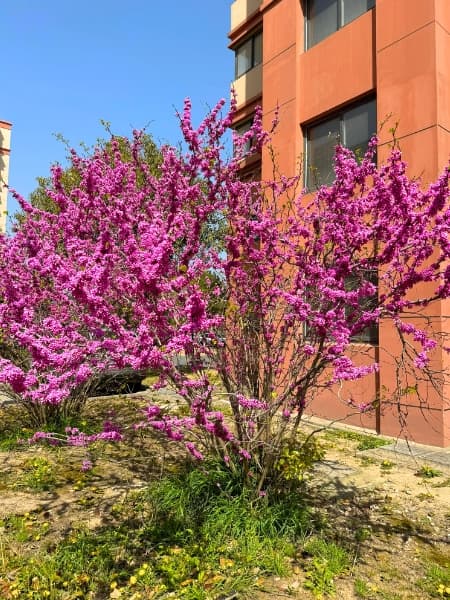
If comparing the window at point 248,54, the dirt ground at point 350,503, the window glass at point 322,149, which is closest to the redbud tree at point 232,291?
the dirt ground at point 350,503

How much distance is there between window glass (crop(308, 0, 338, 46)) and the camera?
971 cm

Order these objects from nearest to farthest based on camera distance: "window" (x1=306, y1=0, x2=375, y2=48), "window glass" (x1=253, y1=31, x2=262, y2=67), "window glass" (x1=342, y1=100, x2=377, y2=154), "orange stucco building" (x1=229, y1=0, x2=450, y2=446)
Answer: "orange stucco building" (x1=229, y1=0, x2=450, y2=446) → "window glass" (x1=342, y1=100, x2=377, y2=154) → "window" (x1=306, y1=0, x2=375, y2=48) → "window glass" (x1=253, y1=31, x2=262, y2=67)

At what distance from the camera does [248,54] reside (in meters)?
13.3

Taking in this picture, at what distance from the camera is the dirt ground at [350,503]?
3.26 metres

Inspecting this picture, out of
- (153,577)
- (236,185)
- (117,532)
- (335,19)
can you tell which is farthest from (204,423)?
(335,19)

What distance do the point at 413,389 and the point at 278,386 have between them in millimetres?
1201

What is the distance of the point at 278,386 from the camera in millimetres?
4266

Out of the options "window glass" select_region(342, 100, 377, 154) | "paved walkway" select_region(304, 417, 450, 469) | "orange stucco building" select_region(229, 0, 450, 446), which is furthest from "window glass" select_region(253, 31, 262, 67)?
"paved walkway" select_region(304, 417, 450, 469)

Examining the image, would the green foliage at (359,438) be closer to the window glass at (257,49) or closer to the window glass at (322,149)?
the window glass at (322,149)

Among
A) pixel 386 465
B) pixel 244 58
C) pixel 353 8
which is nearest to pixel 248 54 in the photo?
pixel 244 58

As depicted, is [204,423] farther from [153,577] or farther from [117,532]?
[117,532]

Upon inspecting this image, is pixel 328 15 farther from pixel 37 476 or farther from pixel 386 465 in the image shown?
pixel 37 476

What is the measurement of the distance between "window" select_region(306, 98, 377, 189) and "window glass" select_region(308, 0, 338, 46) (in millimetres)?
1943

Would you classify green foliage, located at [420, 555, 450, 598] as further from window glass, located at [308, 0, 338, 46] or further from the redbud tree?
window glass, located at [308, 0, 338, 46]
